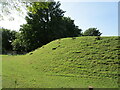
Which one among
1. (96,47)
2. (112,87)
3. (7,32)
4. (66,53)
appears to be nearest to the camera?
(112,87)

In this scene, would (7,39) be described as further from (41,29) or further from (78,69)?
(78,69)

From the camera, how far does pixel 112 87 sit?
7254 millimetres

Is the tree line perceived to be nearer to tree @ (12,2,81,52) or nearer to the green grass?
tree @ (12,2,81,52)

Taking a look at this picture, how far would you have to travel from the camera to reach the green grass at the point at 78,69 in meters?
7.79

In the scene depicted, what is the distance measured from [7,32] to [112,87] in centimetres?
6822

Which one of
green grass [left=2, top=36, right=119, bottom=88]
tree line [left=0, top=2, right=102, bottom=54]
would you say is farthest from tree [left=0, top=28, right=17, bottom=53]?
green grass [left=2, top=36, right=119, bottom=88]

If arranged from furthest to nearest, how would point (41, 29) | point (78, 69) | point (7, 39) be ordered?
point (7, 39), point (41, 29), point (78, 69)

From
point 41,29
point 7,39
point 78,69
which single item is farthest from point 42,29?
point 7,39

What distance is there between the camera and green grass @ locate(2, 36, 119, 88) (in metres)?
7.79

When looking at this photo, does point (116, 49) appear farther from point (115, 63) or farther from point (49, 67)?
point (49, 67)

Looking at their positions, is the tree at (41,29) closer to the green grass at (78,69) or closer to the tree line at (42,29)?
the tree line at (42,29)

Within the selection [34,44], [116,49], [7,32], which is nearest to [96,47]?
[116,49]

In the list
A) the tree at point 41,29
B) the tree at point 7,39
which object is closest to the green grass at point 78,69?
the tree at point 41,29

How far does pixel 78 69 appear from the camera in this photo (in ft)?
34.3
